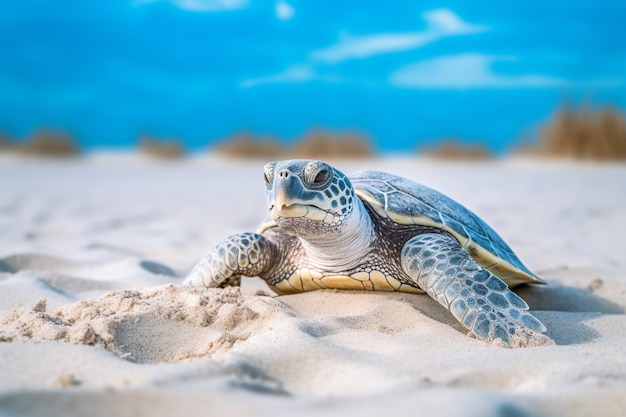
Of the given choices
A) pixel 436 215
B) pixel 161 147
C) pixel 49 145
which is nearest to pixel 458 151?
pixel 161 147

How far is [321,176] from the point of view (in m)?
2.41

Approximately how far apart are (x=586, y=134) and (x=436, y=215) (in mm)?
12118

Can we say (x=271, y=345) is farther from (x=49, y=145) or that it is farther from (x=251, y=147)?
(x=49, y=145)

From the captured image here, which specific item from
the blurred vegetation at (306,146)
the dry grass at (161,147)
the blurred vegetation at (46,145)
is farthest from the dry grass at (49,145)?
the blurred vegetation at (306,146)

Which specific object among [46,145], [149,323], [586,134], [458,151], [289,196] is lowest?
[149,323]

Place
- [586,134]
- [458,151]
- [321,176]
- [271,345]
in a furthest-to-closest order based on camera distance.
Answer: [458,151] → [586,134] → [321,176] → [271,345]

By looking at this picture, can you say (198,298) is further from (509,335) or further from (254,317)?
(509,335)

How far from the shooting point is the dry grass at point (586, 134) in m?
13.2

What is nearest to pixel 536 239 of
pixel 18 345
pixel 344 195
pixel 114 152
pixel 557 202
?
pixel 557 202

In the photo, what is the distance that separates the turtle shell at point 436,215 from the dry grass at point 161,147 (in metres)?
15.0

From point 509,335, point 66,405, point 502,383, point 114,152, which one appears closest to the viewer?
point 66,405

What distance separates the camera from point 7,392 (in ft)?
4.58

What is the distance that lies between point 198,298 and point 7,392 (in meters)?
1.01

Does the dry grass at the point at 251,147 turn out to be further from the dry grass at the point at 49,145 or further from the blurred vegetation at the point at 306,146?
the dry grass at the point at 49,145
